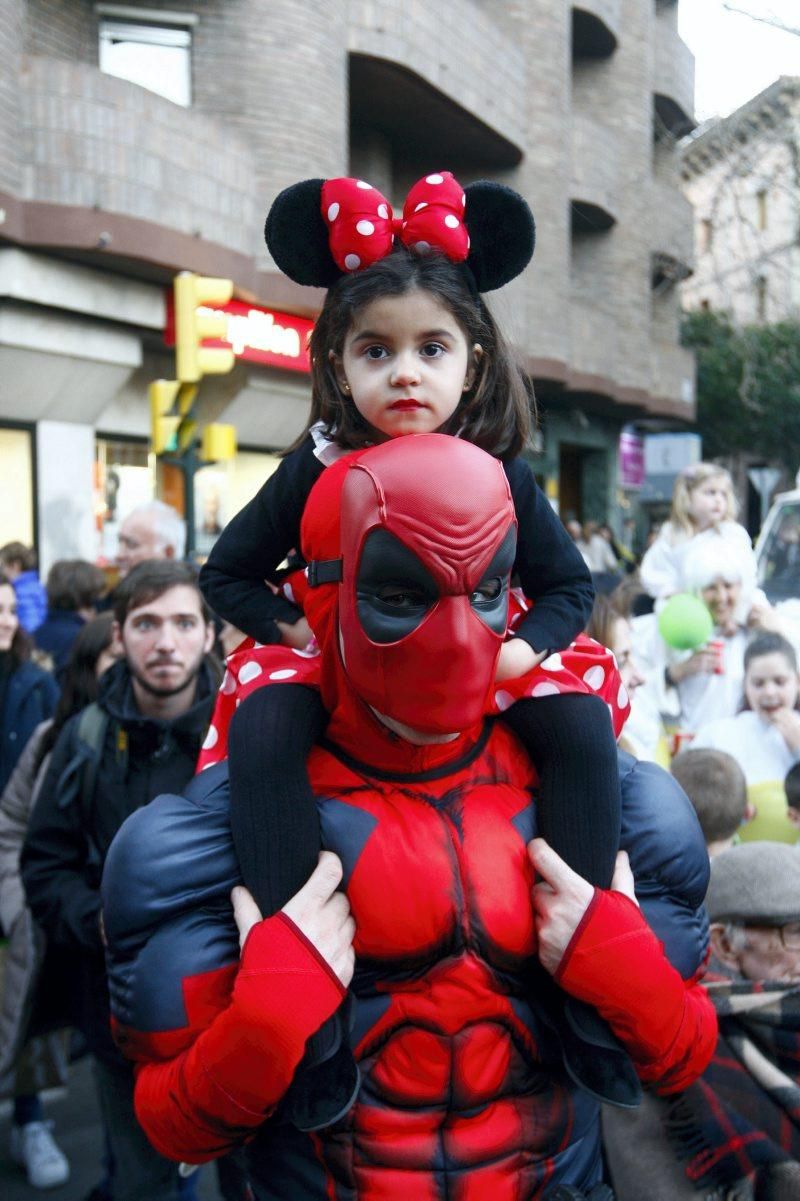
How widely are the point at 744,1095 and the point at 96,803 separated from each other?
177 cm

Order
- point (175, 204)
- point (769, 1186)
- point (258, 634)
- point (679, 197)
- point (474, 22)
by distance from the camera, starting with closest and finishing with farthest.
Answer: point (258, 634)
point (769, 1186)
point (175, 204)
point (474, 22)
point (679, 197)

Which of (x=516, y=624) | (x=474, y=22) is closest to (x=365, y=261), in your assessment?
(x=516, y=624)

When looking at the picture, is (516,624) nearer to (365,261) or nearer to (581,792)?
(581,792)

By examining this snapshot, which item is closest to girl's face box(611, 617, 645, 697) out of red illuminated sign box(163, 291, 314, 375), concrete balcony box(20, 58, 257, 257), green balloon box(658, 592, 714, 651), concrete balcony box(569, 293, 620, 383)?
green balloon box(658, 592, 714, 651)

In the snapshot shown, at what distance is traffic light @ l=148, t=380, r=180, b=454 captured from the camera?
8.31 m

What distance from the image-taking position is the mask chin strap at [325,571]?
163 centimetres

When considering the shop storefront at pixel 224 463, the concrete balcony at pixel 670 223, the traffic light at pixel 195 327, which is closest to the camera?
the traffic light at pixel 195 327

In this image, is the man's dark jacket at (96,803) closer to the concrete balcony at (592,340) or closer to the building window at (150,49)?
the building window at (150,49)

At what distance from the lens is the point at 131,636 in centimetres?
333

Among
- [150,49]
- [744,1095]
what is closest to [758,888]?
[744,1095]

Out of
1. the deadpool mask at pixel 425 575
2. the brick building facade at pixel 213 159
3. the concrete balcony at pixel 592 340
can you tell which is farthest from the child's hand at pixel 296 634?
the concrete balcony at pixel 592 340

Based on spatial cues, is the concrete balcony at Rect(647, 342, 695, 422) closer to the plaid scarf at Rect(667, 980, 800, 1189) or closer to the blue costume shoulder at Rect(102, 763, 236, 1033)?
the plaid scarf at Rect(667, 980, 800, 1189)

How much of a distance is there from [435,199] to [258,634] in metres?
0.75

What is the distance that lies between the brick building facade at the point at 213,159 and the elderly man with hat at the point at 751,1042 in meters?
4.47
